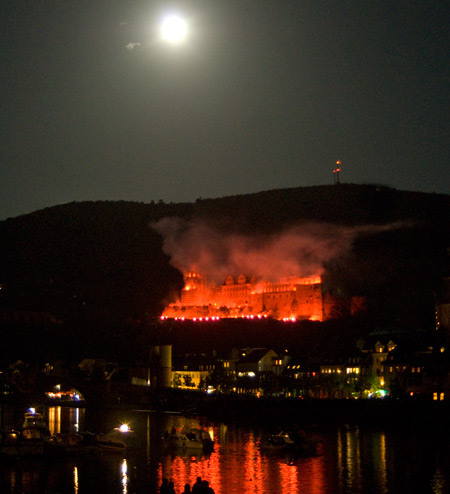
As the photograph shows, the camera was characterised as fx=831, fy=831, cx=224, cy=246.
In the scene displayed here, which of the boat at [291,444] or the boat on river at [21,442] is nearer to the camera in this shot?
the boat on river at [21,442]

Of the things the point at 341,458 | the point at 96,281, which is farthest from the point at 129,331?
the point at 341,458

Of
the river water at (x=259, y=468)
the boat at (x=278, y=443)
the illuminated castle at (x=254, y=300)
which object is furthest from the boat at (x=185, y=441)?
the illuminated castle at (x=254, y=300)

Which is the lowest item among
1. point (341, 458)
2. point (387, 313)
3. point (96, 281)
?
point (341, 458)

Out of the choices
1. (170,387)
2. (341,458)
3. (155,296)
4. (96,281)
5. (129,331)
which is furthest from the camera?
(96,281)

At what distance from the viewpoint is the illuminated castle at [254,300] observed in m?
94.9

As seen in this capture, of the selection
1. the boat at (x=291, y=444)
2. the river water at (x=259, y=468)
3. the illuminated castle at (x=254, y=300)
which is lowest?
the river water at (x=259, y=468)

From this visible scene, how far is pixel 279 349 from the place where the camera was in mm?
75188

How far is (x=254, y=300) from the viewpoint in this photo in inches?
3996

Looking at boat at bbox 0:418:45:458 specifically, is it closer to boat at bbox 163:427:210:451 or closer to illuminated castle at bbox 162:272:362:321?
boat at bbox 163:427:210:451

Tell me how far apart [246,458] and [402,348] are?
2386 cm

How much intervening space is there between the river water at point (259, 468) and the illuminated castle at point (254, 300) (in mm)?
50423

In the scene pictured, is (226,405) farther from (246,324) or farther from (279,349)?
(246,324)

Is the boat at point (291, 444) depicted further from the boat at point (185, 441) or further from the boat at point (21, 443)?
the boat at point (21, 443)

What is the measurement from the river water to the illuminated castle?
50.4 meters
